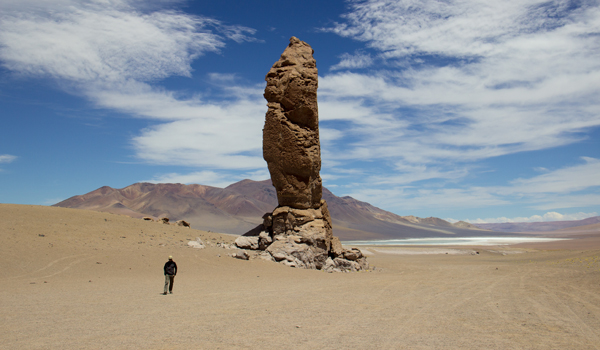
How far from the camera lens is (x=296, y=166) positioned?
16391mm

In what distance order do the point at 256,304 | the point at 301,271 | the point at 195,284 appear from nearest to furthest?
the point at 256,304
the point at 195,284
the point at 301,271

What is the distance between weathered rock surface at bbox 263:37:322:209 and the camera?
1636 centimetres

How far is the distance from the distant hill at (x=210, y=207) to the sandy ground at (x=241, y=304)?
89318 mm

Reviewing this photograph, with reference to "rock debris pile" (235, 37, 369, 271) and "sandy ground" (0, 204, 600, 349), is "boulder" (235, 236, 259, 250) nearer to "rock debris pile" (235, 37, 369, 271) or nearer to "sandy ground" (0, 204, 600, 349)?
"rock debris pile" (235, 37, 369, 271)

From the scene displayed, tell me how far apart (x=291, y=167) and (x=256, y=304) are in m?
8.50

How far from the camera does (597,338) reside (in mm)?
6008

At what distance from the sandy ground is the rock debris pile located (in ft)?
5.96

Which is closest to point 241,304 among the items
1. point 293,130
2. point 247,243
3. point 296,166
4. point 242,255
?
point 242,255

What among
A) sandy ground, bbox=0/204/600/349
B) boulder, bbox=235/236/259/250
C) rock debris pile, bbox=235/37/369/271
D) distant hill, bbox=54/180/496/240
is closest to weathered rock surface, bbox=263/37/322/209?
rock debris pile, bbox=235/37/369/271

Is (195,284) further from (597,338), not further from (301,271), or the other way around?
(597,338)

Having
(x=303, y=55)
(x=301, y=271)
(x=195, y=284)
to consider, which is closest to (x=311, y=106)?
(x=303, y=55)

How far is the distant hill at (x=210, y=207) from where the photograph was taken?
117938mm

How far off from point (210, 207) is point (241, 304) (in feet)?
429

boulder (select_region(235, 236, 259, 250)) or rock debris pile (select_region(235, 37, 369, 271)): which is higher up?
rock debris pile (select_region(235, 37, 369, 271))
